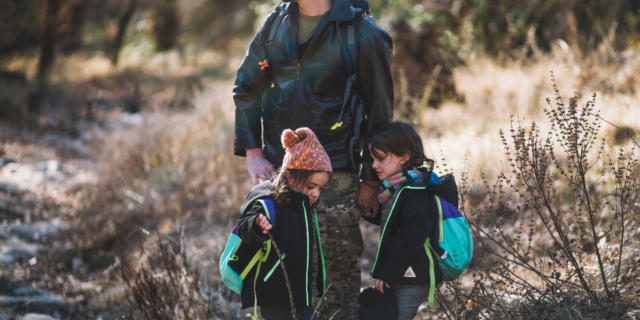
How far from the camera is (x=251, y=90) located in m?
2.96

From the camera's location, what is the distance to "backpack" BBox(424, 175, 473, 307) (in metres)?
2.55

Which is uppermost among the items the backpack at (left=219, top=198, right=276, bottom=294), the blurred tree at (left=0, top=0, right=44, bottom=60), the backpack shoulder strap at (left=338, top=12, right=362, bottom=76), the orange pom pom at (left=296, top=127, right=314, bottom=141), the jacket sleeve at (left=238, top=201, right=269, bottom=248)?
the blurred tree at (left=0, top=0, right=44, bottom=60)

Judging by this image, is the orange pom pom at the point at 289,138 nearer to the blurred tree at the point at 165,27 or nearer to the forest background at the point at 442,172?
the forest background at the point at 442,172

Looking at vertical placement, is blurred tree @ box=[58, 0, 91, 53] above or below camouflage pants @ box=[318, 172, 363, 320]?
above

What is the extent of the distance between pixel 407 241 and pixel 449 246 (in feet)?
0.70

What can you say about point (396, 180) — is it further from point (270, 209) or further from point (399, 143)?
point (270, 209)

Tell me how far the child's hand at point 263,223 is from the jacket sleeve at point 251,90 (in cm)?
66

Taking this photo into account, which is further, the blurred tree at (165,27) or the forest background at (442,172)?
the blurred tree at (165,27)

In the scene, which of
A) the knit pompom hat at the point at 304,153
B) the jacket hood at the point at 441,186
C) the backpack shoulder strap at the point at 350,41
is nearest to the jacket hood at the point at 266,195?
the knit pompom hat at the point at 304,153

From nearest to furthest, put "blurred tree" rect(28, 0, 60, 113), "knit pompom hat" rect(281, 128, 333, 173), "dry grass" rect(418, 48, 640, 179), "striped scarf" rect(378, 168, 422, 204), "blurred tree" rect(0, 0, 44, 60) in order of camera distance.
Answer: "knit pompom hat" rect(281, 128, 333, 173) < "striped scarf" rect(378, 168, 422, 204) < "dry grass" rect(418, 48, 640, 179) < "blurred tree" rect(28, 0, 60, 113) < "blurred tree" rect(0, 0, 44, 60)

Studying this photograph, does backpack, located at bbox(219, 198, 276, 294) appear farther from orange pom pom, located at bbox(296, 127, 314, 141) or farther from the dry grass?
the dry grass

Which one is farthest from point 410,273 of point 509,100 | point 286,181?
point 509,100

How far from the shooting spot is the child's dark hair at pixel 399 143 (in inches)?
104

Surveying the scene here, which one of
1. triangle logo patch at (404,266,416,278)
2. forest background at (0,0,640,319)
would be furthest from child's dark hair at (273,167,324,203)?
forest background at (0,0,640,319)
